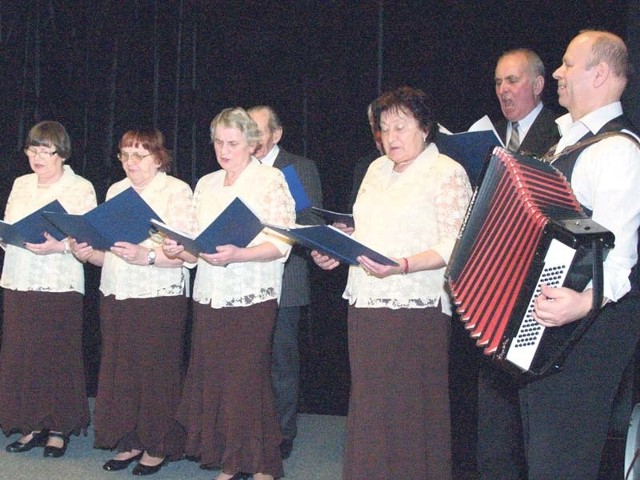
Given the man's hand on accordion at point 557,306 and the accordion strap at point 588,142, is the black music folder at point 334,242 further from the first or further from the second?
the man's hand on accordion at point 557,306

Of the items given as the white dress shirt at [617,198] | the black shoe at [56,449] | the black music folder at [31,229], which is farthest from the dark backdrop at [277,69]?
the white dress shirt at [617,198]

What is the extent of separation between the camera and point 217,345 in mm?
3469

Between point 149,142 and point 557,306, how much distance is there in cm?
235

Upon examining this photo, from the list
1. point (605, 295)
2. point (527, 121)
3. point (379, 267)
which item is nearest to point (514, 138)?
point (527, 121)

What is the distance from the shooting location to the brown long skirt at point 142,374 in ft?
→ 12.4

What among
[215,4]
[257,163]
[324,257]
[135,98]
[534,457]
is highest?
[215,4]

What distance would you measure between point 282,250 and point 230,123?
533 mm

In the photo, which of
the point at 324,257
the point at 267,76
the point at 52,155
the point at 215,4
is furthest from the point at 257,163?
the point at 215,4

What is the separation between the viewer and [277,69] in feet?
16.3

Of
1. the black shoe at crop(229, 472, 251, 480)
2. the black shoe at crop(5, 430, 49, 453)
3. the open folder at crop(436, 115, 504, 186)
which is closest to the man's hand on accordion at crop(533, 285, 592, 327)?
the open folder at crop(436, 115, 504, 186)

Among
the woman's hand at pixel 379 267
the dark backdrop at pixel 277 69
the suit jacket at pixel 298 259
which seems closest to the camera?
the woman's hand at pixel 379 267

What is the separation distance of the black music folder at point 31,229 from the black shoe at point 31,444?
91 centimetres

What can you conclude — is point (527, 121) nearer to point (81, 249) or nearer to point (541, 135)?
point (541, 135)

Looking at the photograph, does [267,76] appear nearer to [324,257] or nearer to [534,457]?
[324,257]
